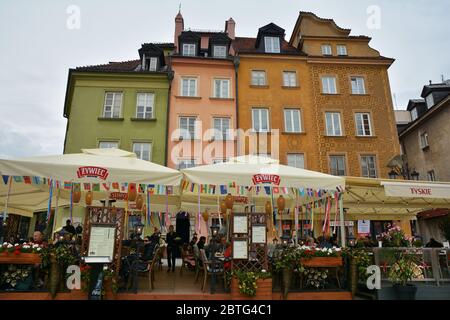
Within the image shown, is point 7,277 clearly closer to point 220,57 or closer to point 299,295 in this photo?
point 299,295

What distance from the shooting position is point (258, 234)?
6.81m

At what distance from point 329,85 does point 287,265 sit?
17575 millimetres

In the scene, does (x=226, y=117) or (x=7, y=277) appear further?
(x=226, y=117)

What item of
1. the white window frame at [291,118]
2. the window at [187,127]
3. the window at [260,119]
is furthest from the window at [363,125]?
the window at [187,127]

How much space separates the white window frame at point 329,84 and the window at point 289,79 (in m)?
2.04

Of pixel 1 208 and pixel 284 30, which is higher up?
pixel 284 30

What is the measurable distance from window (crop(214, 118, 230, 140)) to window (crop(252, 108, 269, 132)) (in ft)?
5.82

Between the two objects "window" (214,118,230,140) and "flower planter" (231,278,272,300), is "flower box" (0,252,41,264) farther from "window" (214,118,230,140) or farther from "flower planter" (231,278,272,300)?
"window" (214,118,230,140)

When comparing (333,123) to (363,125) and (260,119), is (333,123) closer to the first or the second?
(363,125)

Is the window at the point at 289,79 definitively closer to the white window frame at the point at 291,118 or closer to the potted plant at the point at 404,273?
the white window frame at the point at 291,118

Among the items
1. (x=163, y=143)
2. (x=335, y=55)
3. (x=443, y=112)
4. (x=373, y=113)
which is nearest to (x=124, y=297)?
(x=163, y=143)

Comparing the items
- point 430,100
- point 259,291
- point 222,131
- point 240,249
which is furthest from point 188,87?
point 430,100

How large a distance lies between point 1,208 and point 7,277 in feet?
22.1

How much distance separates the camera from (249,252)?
Result: 666 centimetres
